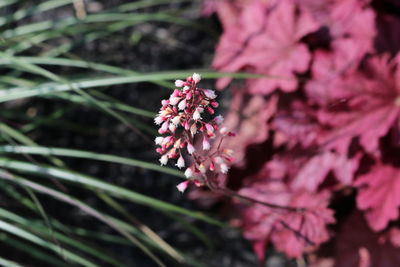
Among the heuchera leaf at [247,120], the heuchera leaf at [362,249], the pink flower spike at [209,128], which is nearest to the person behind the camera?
the pink flower spike at [209,128]

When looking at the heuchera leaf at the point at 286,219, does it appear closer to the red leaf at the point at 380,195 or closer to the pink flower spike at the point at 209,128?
the red leaf at the point at 380,195

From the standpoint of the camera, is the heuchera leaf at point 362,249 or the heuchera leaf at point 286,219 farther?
the heuchera leaf at point 362,249

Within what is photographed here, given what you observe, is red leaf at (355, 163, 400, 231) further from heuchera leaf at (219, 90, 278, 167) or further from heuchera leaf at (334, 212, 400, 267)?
heuchera leaf at (219, 90, 278, 167)

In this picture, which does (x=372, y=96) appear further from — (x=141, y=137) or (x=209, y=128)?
(x=141, y=137)

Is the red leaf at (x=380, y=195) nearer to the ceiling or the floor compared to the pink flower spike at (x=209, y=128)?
nearer to the ceiling

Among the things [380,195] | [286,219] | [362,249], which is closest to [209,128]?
[286,219]

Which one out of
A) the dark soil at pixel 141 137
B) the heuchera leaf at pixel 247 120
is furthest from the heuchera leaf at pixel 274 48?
the dark soil at pixel 141 137
